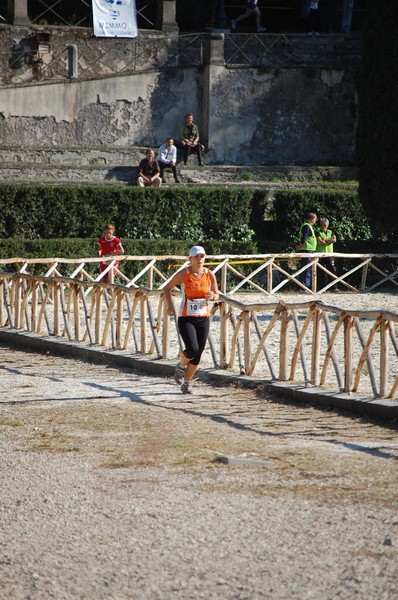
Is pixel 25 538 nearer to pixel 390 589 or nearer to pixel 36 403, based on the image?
pixel 390 589

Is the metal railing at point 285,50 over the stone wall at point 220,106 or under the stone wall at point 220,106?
over

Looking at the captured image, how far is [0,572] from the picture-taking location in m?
6.48

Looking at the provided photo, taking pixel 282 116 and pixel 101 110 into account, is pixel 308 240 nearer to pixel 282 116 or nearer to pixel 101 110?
pixel 282 116

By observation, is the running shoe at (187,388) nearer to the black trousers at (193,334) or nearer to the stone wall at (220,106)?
the black trousers at (193,334)

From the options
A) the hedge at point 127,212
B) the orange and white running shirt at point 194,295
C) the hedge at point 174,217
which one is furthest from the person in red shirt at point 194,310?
the hedge at point 127,212

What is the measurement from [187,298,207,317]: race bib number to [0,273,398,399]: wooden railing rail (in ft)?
2.32

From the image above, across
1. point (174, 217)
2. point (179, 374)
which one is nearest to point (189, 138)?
point (174, 217)

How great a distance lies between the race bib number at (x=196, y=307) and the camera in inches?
485

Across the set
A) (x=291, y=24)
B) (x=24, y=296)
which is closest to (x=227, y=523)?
(x=24, y=296)

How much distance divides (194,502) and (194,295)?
470cm

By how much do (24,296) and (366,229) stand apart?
1233 centimetres

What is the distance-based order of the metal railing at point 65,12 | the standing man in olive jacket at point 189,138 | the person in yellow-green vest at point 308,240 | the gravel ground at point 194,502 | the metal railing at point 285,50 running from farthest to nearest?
the metal railing at point 65,12
the metal railing at point 285,50
the standing man in olive jacket at point 189,138
the person in yellow-green vest at point 308,240
the gravel ground at point 194,502

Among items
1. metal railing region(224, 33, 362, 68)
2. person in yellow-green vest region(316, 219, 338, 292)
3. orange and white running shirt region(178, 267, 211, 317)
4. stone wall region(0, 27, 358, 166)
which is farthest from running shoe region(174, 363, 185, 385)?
metal railing region(224, 33, 362, 68)

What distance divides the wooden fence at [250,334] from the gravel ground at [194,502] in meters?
0.77
